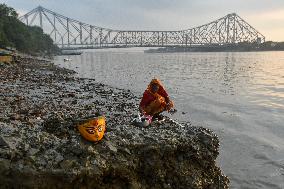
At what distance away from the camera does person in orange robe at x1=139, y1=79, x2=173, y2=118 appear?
986 centimetres

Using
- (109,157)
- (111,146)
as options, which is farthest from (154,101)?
(109,157)

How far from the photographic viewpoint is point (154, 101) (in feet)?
32.3

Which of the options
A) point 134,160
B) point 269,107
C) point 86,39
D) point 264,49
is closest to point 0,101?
point 134,160

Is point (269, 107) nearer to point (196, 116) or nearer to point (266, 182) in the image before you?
point (196, 116)

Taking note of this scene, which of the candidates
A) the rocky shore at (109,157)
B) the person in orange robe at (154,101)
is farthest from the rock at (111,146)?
the person in orange robe at (154,101)

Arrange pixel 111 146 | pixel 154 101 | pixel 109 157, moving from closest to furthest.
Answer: pixel 109 157 < pixel 111 146 < pixel 154 101

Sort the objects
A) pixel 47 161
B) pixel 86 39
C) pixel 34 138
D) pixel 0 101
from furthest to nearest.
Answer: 1. pixel 86 39
2. pixel 0 101
3. pixel 34 138
4. pixel 47 161

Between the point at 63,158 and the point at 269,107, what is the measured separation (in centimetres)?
1746

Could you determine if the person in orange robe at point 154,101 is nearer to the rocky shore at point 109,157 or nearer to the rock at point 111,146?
the rocky shore at point 109,157

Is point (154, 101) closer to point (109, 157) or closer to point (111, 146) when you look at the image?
point (111, 146)

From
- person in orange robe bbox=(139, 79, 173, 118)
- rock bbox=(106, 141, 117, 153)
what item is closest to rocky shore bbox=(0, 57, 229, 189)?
rock bbox=(106, 141, 117, 153)

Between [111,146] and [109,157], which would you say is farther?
[111,146]

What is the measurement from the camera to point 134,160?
24.4ft

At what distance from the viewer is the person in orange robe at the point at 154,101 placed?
9.86m
